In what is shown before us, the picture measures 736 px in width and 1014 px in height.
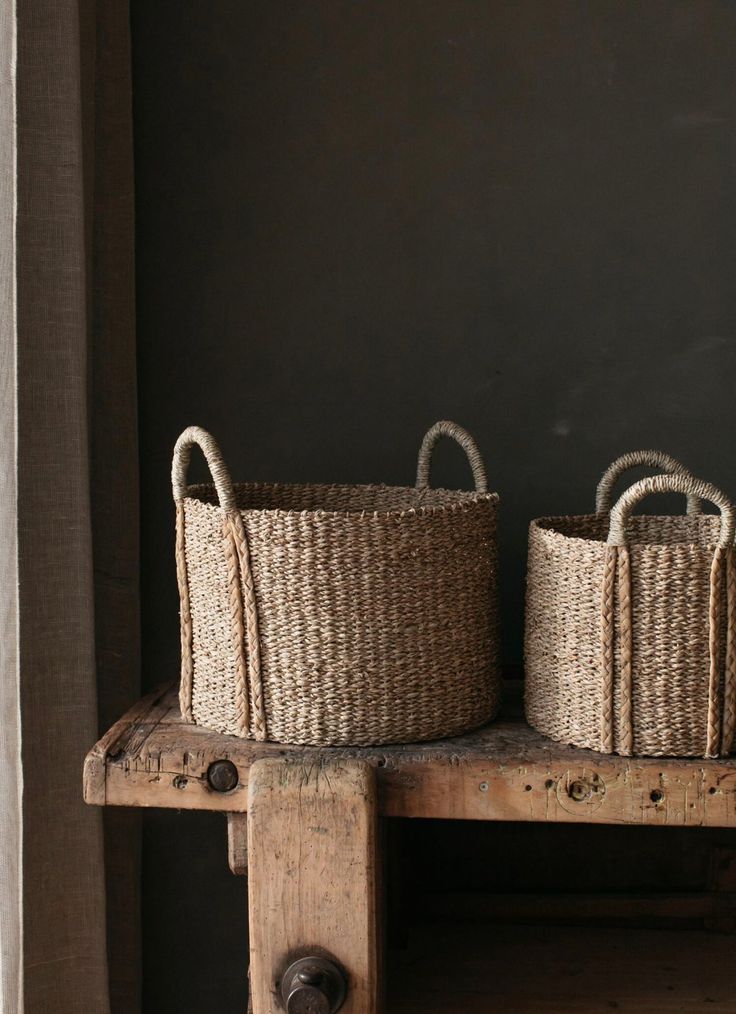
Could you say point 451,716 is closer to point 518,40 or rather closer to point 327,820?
point 327,820

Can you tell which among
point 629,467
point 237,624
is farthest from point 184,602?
point 629,467

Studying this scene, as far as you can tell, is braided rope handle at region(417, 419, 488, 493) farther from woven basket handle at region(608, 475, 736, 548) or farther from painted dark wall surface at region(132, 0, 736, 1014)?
woven basket handle at region(608, 475, 736, 548)

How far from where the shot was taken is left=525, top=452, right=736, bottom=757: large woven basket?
91 centimetres

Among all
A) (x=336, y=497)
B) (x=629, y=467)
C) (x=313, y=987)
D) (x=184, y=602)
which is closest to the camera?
(x=313, y=987)

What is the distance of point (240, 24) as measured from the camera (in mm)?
1327

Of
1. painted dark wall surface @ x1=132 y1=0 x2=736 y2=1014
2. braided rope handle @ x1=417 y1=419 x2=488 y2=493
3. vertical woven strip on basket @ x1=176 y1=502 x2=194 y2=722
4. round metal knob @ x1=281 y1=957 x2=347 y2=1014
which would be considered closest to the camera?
round metal knob @ x1=281 y1=957 x2=347 y2=1014

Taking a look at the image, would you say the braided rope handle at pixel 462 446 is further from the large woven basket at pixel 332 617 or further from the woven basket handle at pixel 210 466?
the woven basket handle at pixel 210 466

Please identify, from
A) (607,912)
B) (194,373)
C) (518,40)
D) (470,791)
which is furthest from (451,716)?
(518,40)

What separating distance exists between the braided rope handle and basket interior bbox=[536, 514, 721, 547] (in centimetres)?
11

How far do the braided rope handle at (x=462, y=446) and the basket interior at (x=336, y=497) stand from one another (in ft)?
0.07

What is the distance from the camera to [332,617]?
0.95m

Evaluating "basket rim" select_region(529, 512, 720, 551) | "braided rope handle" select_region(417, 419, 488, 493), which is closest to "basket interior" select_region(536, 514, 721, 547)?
"basket rim" select_region(529, 512, 720, 551)

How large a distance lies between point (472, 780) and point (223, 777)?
0.74 ft

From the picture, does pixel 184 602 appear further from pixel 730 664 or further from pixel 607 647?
pixel 730 664
